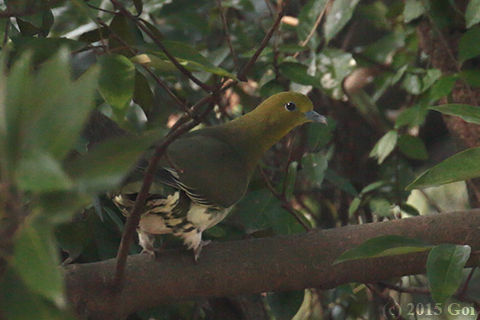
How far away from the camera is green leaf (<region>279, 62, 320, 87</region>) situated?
2113 mm

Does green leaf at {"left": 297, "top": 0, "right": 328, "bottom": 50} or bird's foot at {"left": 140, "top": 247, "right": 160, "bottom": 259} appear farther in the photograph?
green leaf at {"left": 297, "top": 0, "right": 328, "bottom": 50}

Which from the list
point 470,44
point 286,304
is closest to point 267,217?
point 286,304

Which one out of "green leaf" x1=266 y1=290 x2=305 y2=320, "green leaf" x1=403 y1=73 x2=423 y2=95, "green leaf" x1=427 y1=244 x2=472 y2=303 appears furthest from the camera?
"green leaf" x1=403 y1=73 x2=423 y2=95

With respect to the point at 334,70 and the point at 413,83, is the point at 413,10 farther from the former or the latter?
the point at 334,70

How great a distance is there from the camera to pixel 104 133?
1521 mm

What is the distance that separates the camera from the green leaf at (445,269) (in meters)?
1.16

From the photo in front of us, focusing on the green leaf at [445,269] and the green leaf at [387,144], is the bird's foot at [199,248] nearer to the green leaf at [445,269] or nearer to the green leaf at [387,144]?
the green leaf at [445,269]

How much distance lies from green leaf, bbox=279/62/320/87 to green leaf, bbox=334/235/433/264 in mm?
953

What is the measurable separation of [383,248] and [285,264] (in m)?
0.54

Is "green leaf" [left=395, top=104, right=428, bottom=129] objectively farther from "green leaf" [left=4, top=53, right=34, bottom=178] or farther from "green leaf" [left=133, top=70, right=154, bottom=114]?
"green leaf" [left=4, top=53, right=34, bottom=178]

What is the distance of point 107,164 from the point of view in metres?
0.55

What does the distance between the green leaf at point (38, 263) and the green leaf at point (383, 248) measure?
2.50 feet

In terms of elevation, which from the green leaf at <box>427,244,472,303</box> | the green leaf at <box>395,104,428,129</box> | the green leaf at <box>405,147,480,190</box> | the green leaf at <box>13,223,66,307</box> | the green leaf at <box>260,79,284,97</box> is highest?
the green leaf at <box>13,223,66,307</box>

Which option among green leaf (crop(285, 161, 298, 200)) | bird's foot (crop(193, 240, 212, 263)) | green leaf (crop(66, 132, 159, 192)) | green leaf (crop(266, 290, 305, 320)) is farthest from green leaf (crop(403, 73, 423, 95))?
green leaf (crop(66, 132, 159, 192))
